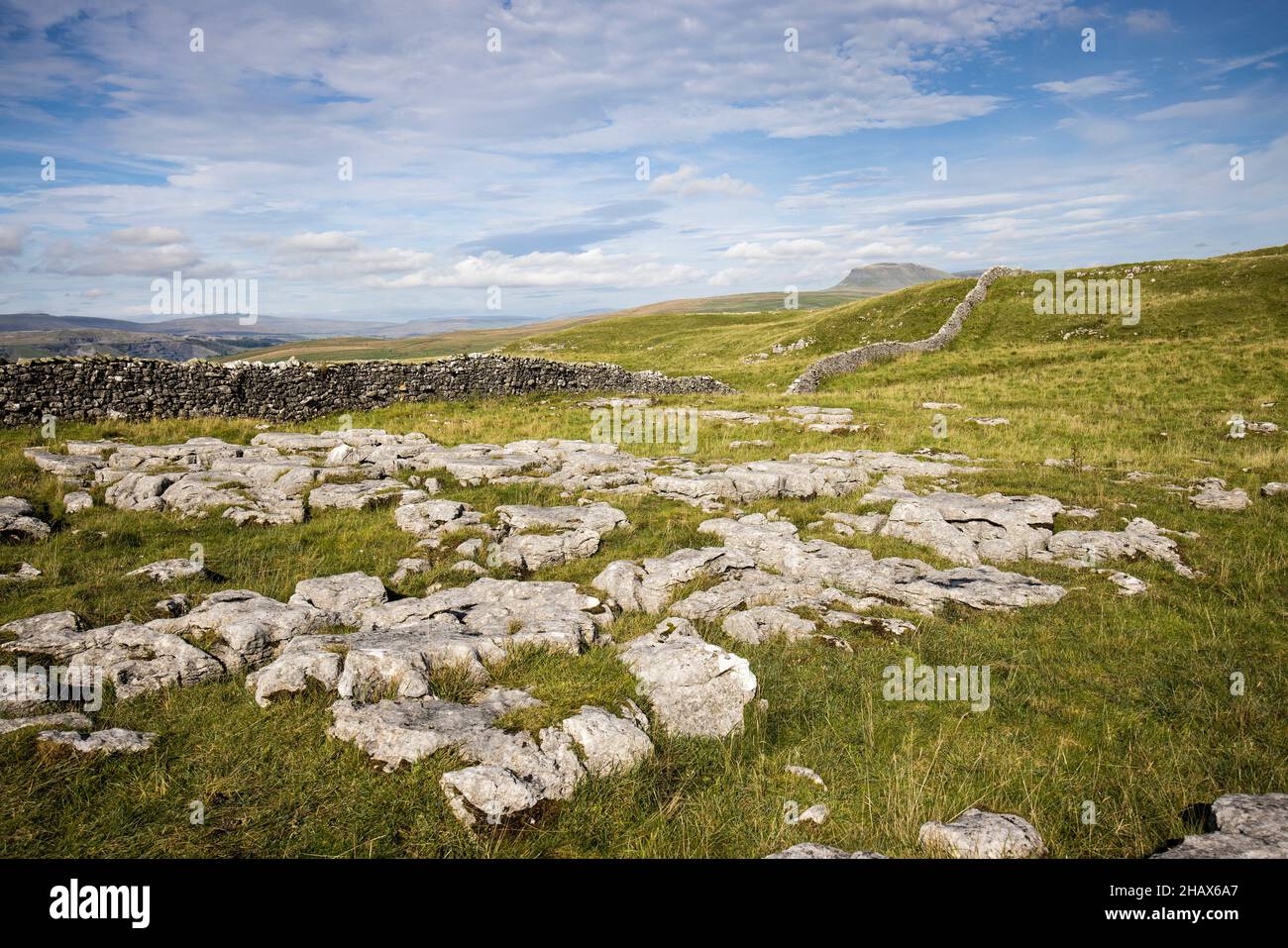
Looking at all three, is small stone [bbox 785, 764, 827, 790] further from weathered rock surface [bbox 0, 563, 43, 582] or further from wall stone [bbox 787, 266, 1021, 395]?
wall stone [bbox 787, 266, 1021, 395]

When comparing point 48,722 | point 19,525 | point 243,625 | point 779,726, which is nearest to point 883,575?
point 779,726

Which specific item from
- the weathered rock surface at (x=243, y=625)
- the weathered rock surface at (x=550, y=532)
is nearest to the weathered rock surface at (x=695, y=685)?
the weathered rock surface at (x=550, y=532)

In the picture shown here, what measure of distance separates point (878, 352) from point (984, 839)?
46.8 m

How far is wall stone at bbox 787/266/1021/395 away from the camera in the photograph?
42875 millimetres

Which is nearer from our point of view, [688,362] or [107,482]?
[107,482]

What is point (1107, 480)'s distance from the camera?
18.7 metres

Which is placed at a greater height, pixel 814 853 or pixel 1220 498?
pixel 1220 498

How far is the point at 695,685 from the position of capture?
795cm

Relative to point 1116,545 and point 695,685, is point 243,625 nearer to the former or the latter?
point 695,685

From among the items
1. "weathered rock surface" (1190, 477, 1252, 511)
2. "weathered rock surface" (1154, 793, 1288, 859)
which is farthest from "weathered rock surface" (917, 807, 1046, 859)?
"weathered rock surface" (1190, 477, 1252, 511)

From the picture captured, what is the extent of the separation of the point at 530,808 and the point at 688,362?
63367 millimetres

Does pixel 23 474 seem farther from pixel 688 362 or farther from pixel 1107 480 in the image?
pixel 688 362
